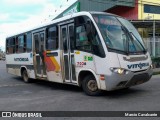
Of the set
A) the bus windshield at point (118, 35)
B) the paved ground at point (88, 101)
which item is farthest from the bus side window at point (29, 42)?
the bus windshield at point (118, 35)

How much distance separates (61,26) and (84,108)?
168 inches

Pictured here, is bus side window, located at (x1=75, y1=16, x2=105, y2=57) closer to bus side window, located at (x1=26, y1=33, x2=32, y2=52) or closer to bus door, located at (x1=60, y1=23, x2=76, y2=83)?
bus door, located at (x1=60, y1=23, x2=76, y2=83)

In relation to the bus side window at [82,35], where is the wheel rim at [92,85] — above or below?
below

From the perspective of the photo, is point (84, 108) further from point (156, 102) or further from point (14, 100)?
point (14, 100)

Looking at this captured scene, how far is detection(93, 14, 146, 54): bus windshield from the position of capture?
9.07 metres

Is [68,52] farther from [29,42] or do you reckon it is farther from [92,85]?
[29,42]

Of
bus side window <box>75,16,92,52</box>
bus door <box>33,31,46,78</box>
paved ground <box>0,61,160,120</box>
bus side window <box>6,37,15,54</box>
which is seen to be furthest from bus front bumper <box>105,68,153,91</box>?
bus side window <box>6,37,15,54</box>

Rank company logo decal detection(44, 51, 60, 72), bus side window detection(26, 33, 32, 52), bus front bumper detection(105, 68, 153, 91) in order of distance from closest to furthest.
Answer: bus front bumper detection(105, 68, 153, 91)
company logo decal detection(44, 51, 60, 72)
bus side window detection(26, 33, 32, 52)

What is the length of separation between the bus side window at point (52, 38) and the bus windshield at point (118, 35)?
8.12 feet

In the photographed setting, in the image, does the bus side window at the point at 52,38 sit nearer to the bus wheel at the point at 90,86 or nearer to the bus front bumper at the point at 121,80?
the bus wheel at the point at 90,86

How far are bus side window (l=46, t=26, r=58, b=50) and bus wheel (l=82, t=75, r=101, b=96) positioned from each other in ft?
7.44

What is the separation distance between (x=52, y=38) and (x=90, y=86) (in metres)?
3.07

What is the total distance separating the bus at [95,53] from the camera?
8.85 m

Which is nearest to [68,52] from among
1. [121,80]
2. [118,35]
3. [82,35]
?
[82,35]
